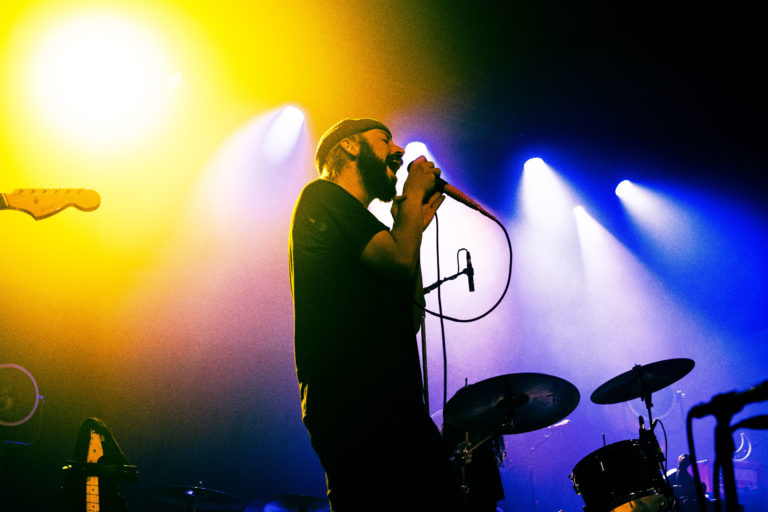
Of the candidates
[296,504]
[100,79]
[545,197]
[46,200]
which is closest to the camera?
[46,200]

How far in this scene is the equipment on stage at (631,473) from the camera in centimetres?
416

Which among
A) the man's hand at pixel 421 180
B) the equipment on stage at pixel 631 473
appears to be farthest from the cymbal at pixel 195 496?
the man's hand at pixel 421 180

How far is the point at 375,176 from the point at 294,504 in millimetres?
4062

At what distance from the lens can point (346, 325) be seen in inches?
63.1

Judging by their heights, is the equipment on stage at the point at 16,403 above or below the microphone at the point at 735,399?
above

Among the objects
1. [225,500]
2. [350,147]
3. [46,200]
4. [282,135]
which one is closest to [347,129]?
[350,147]

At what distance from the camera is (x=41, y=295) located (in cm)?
538

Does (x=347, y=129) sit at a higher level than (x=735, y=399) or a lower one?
higher

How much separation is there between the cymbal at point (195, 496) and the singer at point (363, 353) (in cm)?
385

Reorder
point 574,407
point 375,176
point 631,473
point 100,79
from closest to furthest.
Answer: point 375,176 → point 631,473 → point 574,407 → point 100,79

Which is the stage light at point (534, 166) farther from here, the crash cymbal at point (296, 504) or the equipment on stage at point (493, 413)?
the crash cymbal at point (296, 504)

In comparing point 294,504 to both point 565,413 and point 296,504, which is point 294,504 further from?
point 565,413

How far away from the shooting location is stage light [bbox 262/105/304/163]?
276 inches

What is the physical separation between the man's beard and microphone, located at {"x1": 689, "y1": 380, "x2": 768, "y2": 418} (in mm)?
1471
